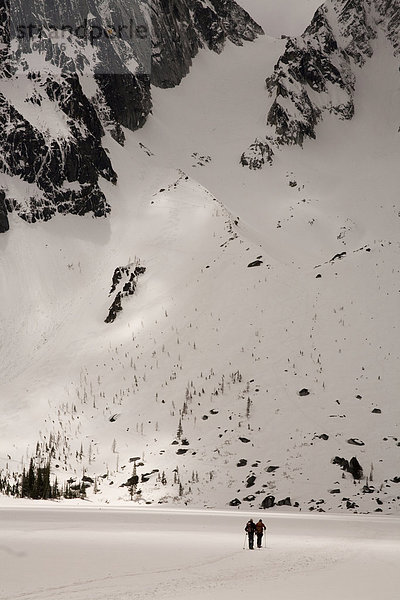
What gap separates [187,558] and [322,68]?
4288 inches

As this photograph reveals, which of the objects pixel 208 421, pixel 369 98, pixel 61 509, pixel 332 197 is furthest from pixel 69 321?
pixel 369 98

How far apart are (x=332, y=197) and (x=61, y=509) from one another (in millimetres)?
65482

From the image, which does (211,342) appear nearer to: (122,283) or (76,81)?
(122,283)

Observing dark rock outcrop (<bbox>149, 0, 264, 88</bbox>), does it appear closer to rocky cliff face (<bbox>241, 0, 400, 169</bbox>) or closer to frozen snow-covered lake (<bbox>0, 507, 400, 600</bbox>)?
rocky cliff face (<bbox>241, 0, 400, 169</bbox>)

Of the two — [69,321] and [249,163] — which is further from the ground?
Result: [249,163]

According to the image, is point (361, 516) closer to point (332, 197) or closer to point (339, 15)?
point (332, 197)

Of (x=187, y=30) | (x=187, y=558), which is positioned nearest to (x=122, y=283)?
(x=187, y=558)

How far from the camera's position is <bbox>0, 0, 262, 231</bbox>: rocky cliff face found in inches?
2731

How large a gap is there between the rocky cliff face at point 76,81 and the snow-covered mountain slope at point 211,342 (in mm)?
3815

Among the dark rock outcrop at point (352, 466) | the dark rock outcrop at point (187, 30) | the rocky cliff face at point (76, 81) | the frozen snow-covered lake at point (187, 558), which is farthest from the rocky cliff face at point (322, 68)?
the frozen snow-covered lake at point (187, 558)

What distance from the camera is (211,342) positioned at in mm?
42969

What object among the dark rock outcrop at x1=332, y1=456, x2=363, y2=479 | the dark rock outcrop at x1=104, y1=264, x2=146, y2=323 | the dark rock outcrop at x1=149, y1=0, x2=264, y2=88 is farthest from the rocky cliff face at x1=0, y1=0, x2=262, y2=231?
the dark rock outcrop at x1=332, y1=456, x2=363, y2=479

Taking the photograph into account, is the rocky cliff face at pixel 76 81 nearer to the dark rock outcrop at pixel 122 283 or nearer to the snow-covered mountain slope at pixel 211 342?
the snow-covered mountain slope at pixel 211 342

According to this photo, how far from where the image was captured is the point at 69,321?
54.2 metres
